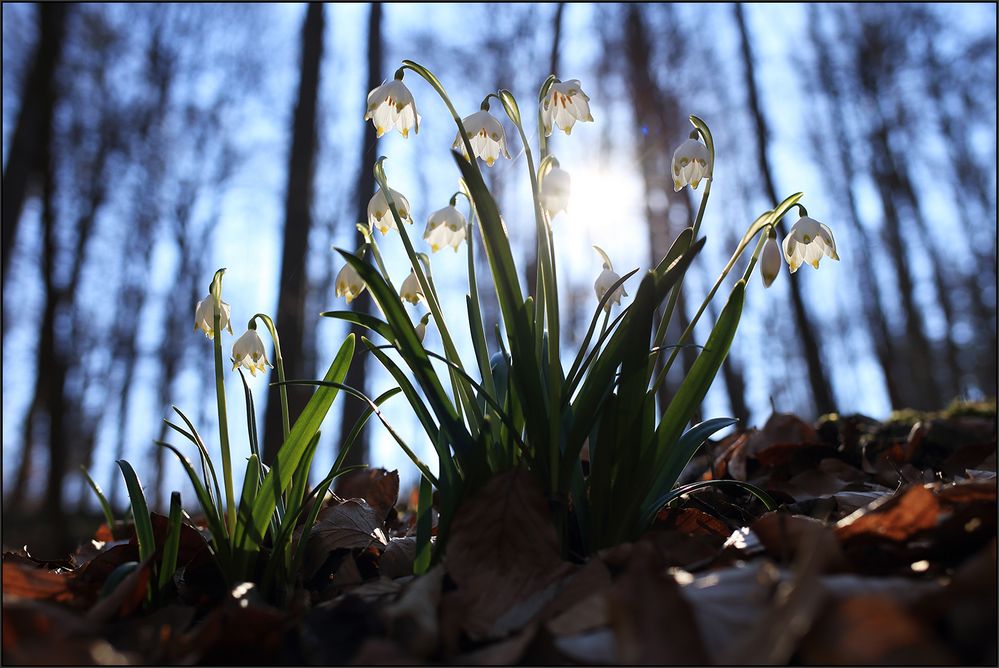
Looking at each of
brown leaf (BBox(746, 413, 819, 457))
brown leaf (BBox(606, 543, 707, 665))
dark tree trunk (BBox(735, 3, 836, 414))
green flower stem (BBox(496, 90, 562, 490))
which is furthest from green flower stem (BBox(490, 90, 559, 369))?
dark tree trunk (BBox(735, 3, 836, 414))

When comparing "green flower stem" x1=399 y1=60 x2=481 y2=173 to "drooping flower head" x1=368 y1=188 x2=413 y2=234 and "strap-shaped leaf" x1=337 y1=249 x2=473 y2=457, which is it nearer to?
"drooping flower head" x1=368 y1=188 x2=413 y2=234

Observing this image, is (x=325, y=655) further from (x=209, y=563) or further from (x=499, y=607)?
(x=209, y=563)

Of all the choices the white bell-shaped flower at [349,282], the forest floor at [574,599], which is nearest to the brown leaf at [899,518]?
the forest floor at [574,599]

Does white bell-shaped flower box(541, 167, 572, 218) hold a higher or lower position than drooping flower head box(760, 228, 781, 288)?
higher

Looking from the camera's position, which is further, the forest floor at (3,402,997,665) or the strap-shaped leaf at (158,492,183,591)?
the strap-shaped leaf at (158,492,183,591)

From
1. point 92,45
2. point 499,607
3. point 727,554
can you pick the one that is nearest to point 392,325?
point 499,607

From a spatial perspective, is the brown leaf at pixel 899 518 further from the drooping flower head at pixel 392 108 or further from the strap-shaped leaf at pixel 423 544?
the drooping flower head at pixel 392 108
